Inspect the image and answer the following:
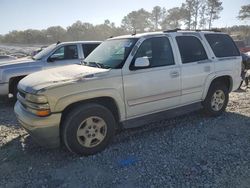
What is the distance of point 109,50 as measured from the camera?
185 inches

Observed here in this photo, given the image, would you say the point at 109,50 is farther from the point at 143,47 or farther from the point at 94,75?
the point at 94,75

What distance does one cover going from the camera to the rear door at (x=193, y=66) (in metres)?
4.85

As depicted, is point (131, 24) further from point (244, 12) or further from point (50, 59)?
point (50, 59)

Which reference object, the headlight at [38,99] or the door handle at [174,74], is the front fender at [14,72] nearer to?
the headlight at [38,99]

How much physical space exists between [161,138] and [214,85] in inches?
74.9

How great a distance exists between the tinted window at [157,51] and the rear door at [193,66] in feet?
0.92

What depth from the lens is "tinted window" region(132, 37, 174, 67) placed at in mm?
4410

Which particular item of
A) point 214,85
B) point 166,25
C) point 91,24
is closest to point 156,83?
point 214,85

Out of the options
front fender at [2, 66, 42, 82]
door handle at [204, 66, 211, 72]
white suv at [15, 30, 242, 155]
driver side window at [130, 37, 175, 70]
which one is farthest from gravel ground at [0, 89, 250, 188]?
front fender at [2, 66, 42, 82]

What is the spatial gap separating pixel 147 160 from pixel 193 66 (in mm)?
2186

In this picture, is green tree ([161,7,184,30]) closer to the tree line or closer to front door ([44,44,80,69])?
the tree line

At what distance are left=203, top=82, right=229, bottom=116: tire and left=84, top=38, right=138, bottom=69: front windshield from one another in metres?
2.21

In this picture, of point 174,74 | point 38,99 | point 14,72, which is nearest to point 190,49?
point 174,74

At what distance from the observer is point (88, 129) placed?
390 cm
